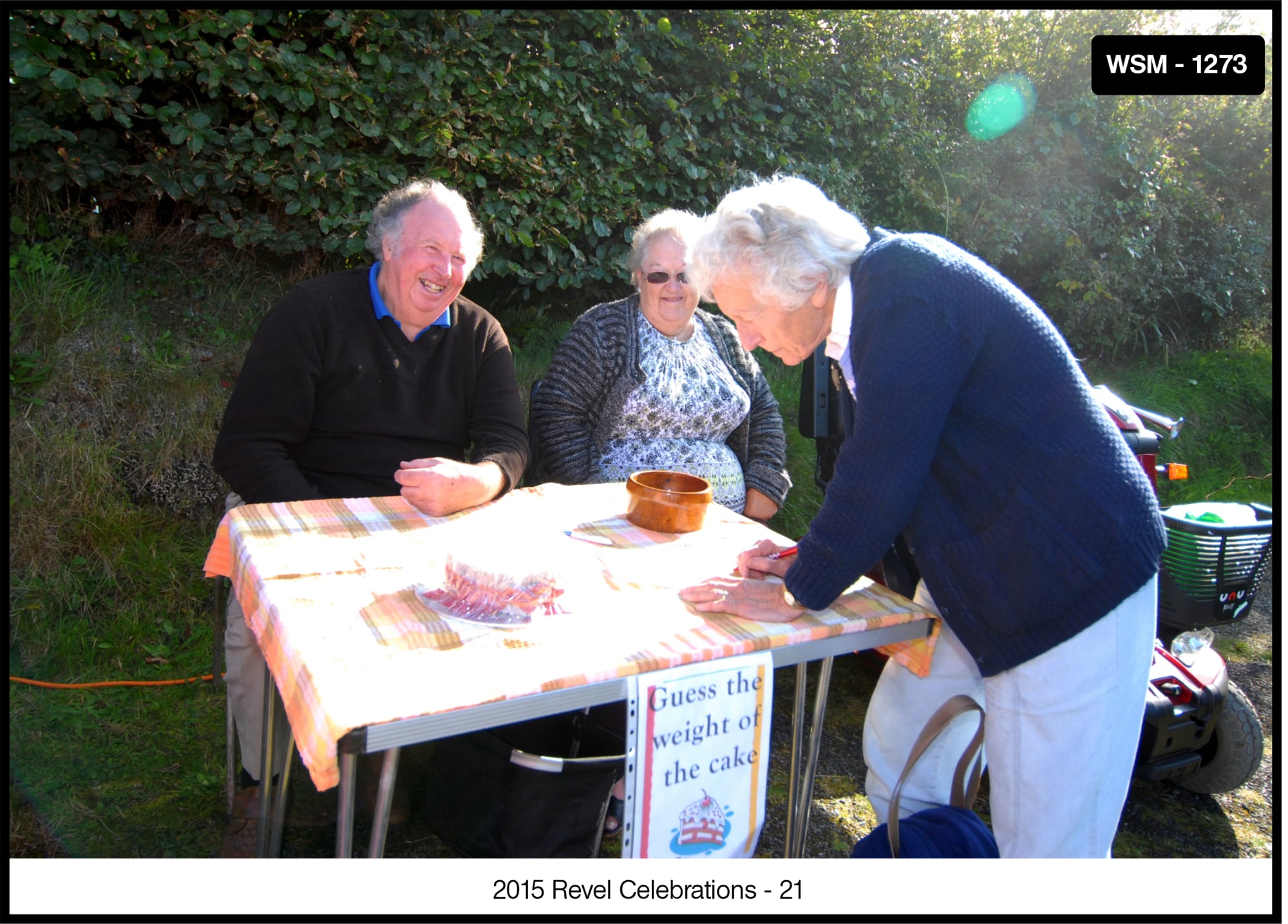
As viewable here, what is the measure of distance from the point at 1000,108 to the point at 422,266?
4.67 meters

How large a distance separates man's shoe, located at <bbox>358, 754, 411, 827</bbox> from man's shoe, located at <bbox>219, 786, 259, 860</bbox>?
28 cm

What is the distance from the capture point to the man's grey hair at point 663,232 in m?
3.04

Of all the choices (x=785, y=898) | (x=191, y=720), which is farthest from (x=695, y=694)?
(x=191, y=720)

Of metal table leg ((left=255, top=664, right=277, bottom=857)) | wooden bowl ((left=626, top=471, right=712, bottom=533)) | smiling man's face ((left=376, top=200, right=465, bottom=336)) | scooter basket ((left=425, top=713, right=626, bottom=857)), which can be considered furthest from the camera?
smiling man's face ((left=376, top=200, right=465, bottom=336))

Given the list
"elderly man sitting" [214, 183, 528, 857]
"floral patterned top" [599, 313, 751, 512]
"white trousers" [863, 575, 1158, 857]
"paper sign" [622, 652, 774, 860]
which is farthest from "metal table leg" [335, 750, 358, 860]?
"floral patterned top" [599, 313, 751, 512]

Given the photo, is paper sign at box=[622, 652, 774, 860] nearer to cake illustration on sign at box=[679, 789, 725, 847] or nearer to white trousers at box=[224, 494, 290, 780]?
cake illustration on sign at box=[679, 789, 725, 847]

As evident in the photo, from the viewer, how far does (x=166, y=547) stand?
333 centimetres

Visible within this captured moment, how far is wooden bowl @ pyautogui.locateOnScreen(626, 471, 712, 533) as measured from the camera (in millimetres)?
2090

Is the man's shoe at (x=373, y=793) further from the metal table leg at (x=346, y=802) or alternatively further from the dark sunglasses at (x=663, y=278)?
the dark sunglasses at (x=663, y=278)

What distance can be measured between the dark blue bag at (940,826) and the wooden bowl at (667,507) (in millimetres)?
691

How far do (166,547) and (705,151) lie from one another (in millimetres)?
3024

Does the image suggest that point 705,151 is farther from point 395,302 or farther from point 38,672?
point 38,672

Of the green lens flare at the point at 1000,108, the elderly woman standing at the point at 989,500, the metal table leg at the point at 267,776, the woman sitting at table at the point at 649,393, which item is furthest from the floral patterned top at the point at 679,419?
the green lens flare at the point at 1000,108

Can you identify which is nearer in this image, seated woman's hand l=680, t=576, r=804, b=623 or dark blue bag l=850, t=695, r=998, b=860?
seated woman's hand l=680, t=576, r=804, b=623
